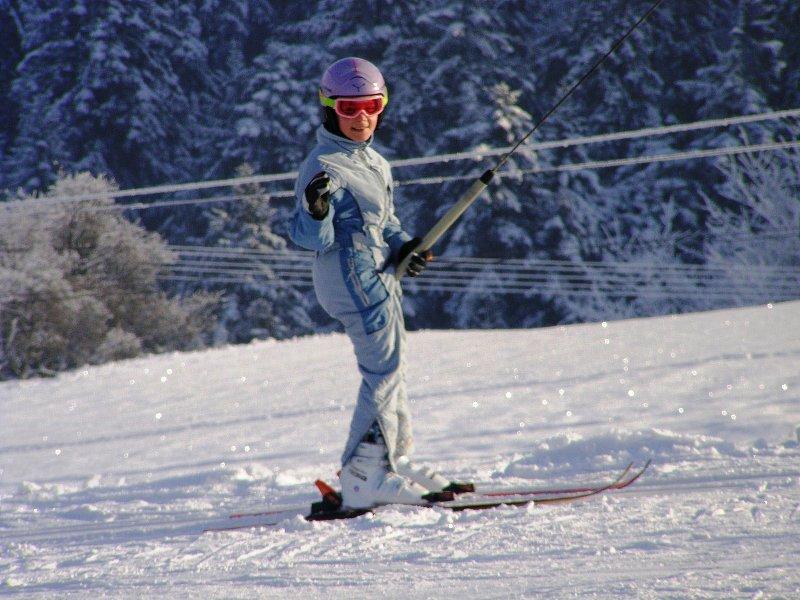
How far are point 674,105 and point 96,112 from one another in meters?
18.3

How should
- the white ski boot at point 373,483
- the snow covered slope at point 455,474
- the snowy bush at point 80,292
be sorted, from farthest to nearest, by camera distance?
1. the snowy bush at point 80,292
2. the white ski boot at point 373,483
3. the snow covered slope at point 455,474

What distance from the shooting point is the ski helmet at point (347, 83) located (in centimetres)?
316

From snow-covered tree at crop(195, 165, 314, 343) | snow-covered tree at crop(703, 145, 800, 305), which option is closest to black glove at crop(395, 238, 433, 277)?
snow-covered tree at crop(703, 145, 800, 305)

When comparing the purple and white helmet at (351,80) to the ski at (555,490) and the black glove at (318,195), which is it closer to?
the black glove at (318,195)

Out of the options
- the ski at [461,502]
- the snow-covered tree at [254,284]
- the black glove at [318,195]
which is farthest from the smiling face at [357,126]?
the snow-covered tree at [254,284]

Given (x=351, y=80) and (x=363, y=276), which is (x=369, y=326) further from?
(x=351, y=80)

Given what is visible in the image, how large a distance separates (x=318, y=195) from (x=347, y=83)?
50 centimetres

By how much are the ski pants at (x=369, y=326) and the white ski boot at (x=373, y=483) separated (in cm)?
4

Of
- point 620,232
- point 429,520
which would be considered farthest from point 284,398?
point 620,232

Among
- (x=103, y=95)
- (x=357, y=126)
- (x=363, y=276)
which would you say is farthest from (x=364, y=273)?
(x=103, y=95)

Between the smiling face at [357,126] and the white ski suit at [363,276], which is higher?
the smiling face at [357,126]

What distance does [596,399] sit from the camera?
555 centimetres

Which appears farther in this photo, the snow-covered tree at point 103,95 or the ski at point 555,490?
the snow-covered tree at point 103,95

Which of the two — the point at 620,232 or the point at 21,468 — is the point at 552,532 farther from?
the point at 620,232
